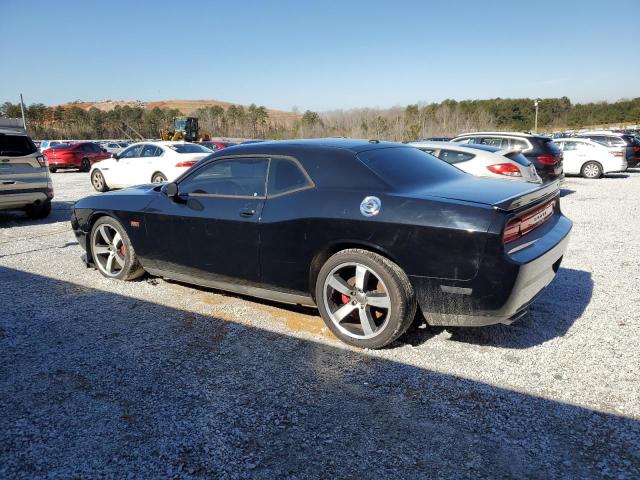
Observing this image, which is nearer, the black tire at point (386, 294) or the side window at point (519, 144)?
the black tire at point (386, 294)

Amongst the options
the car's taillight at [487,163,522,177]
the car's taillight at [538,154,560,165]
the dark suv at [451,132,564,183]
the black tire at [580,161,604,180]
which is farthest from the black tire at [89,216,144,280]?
the black tire at [580,161,604,180]

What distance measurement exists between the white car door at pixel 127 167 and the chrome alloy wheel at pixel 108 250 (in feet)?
27.2

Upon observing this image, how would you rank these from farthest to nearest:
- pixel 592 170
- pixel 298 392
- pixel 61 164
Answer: pixel 61 164 → pixel 592 170 → pixel 298 392

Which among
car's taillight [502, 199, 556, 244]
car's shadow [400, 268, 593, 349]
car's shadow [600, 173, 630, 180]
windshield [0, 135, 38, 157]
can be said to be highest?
windshield [0, 135, 38, 157]

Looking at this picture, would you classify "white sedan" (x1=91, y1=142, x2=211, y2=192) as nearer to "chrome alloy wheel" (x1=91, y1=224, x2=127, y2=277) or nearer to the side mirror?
"chrome alloy wheel" (x1=91, y1=224, x2=127, y2=277)

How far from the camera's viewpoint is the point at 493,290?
9.83 ft

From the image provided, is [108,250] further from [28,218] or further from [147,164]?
[147,164]

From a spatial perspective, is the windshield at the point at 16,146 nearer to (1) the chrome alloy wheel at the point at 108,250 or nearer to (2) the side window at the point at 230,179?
(1) the chrome alloy wheel at the point at 108,250

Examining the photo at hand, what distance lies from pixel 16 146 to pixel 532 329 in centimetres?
905

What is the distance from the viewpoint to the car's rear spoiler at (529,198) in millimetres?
3045

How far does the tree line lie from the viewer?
59094 mm

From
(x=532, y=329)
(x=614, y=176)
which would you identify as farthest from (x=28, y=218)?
(x=614, y=176)

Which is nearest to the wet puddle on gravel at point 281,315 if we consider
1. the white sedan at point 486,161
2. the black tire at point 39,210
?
the white sedan at point 486,161

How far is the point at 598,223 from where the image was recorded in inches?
326
